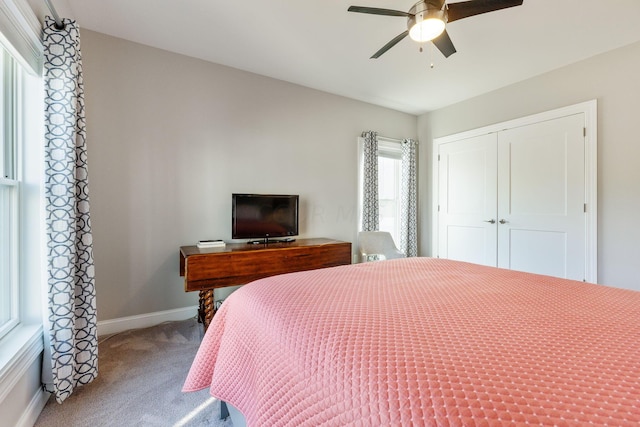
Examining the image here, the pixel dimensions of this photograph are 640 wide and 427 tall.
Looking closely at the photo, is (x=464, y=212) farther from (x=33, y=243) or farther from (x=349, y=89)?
(x=33, y=243)

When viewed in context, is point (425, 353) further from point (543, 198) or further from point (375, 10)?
point (543, 198)

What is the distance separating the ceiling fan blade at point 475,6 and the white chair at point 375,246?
7.63 feet

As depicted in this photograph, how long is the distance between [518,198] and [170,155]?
13.1 ft

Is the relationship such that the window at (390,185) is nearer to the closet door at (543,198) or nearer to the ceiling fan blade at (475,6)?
the closet door at (543,198)

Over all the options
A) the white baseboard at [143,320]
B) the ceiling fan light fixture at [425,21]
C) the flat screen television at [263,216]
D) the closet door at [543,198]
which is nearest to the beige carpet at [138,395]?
the white baseboard at [143,320]

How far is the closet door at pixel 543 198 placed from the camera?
2.95 m

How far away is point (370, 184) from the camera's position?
3887mm

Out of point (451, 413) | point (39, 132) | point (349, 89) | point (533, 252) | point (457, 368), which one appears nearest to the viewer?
point (451, 413)

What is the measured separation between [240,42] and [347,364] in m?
2.87

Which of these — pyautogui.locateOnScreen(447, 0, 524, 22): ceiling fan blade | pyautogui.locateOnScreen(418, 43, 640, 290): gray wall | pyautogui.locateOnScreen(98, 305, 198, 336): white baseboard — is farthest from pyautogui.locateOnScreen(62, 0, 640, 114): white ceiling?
pyautogui.locateOnScreen(98, 305, 198, 336): white baseboard

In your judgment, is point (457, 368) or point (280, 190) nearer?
point (457, 368)

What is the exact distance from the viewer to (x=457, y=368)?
0.66 meters

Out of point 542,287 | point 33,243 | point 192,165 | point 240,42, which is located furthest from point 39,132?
point 542,287

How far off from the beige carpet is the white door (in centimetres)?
355
